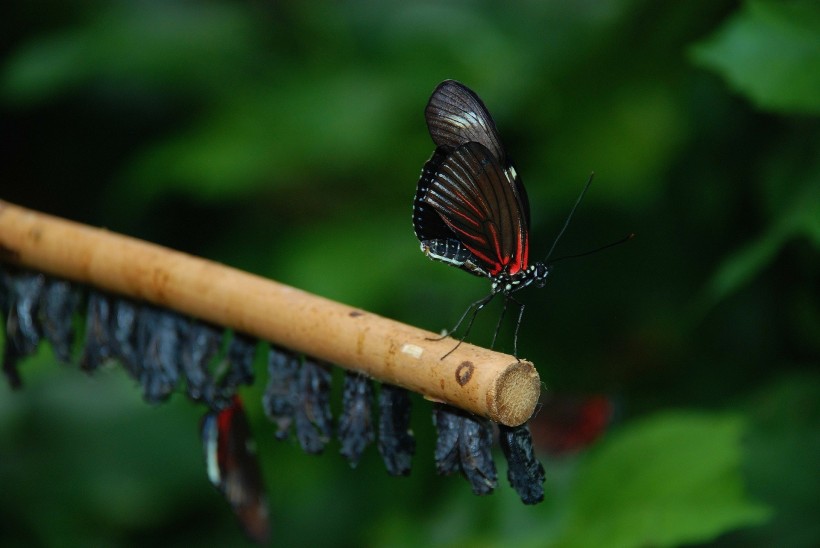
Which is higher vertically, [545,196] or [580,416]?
[545,196]

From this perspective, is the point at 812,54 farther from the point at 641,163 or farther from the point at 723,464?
the point at 641,163

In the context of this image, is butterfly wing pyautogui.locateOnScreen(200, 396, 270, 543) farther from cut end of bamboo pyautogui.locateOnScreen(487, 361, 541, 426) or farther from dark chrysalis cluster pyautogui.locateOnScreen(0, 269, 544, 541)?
cut end of bamboo pyautogui.locateOnScreen(487, 361, 541, 426)

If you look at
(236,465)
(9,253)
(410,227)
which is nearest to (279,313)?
(236,465)

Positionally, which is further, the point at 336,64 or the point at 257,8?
the point at 257,8

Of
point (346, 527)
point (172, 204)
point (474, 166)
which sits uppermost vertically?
point (172, 204)

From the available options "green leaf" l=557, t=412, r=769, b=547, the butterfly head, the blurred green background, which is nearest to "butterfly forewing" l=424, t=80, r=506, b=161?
the butterfly head

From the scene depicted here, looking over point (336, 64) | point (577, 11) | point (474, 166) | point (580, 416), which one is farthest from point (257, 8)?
point (474, 166)

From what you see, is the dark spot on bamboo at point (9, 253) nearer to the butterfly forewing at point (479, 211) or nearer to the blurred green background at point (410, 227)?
the butterfly forewing at point (479, 211)
